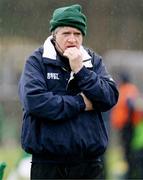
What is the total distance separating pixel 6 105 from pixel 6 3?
231 cm

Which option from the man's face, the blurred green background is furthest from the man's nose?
the blurred green background

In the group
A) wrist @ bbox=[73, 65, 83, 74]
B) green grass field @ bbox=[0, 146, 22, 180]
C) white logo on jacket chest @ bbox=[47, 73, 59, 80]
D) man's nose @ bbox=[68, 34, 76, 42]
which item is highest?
man's nose @ bbox=[68, 34, 76, 42]

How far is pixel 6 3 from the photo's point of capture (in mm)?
9383

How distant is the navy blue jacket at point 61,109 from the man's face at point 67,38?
0.07 metres

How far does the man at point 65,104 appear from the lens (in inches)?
204

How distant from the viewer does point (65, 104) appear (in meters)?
5.24

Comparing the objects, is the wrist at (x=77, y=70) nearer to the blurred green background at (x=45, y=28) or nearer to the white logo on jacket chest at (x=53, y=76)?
the white logo on jacket chest at (x=53, y=76)

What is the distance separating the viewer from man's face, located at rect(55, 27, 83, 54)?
5324 mm

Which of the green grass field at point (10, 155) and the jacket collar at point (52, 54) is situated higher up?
the jacket collar at point (52, 54)

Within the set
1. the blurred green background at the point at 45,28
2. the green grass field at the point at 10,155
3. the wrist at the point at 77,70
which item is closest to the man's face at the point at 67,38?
the wrist at the point at 77,70

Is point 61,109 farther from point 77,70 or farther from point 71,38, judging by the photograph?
point 71,38

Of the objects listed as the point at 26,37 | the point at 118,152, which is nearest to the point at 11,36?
the point at 26,37

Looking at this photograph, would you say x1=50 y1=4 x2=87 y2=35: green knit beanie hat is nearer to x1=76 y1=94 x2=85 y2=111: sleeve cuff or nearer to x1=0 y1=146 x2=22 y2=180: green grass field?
x1=76 y1=94 x2=85 y2=111: sleeve cuff

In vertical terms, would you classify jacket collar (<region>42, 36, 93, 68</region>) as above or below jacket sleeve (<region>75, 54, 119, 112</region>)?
above
